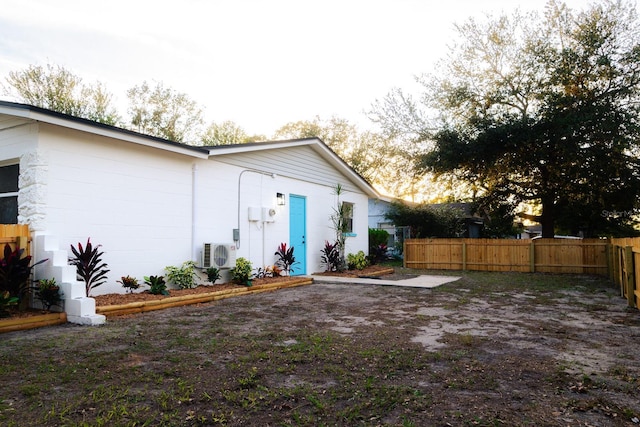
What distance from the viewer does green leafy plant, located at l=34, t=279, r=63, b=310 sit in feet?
18.6

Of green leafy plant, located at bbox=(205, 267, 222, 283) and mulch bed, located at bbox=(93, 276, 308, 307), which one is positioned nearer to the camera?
mulch bed, located at bbox=(93, 276, 308, 307)

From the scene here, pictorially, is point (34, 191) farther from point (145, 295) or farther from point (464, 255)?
point (464, 255)

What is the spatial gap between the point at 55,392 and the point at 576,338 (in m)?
5.29

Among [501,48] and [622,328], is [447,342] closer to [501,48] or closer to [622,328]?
[622,328]

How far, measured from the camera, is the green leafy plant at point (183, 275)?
26.5 feet

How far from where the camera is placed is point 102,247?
23.0ft

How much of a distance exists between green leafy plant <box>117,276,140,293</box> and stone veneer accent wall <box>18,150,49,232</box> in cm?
152

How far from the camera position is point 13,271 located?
18.3ft

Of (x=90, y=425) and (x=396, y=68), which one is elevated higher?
(x=396, y=68)

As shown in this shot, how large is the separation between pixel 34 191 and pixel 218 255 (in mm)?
3625

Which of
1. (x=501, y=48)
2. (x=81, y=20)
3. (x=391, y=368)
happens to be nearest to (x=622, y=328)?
(x=391, y=368)

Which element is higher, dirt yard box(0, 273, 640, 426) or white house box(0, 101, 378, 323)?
white house box(0, 101, 378, 323)

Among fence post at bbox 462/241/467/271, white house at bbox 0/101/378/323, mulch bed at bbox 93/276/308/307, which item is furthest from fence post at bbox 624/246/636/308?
fence post at bbox 462/241/467/271

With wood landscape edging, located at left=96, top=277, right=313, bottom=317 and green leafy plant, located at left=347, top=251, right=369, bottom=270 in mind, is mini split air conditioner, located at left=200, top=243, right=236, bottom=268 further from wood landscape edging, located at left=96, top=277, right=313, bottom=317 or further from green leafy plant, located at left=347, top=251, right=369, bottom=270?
green leafy plant, located at left=347, top=251, right=369, bottom=270
